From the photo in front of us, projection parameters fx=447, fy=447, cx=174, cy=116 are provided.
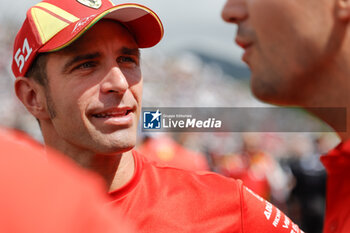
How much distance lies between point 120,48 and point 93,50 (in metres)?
0.14

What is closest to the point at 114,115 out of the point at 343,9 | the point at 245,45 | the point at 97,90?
the point at 97,90

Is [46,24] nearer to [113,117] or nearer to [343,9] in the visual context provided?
[113,117]

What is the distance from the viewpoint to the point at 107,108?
2.12m

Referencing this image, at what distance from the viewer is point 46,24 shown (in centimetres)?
227

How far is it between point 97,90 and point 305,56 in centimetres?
113

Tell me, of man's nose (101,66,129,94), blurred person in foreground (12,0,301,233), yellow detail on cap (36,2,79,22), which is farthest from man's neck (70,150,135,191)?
yellow detail on cap (36,2,79,22)

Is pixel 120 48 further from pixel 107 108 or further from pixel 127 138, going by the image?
pixel 127 138

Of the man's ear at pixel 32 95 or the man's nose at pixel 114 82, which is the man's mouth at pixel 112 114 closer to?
the man's nose at pixel 114 82

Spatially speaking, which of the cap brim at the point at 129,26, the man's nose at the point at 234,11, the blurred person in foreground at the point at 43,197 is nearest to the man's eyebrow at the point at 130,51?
the cap brim at the point at 129,26

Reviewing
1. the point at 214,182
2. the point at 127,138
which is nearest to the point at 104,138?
the point at 127,138

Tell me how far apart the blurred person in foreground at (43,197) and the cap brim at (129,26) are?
150cm

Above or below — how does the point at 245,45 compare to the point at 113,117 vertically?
above

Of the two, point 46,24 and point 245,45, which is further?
point 46,24

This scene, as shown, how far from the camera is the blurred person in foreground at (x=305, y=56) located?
1.26 m
